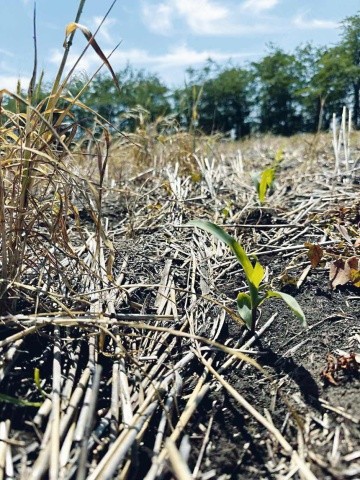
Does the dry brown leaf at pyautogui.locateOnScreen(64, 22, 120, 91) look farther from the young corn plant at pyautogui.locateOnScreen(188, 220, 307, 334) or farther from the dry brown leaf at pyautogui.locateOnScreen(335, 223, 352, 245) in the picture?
the dry brown leaf at pyautogui.locateOnScreen(335, 223, 352, 245)

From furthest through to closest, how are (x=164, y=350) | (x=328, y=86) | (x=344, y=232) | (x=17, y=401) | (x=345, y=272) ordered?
(x=328, y=86)
(x=344, y=232)
(x=345, y=272)
(x=164, y=350)
(x=17, y=401)

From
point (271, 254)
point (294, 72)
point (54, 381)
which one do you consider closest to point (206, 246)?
point (271, 254)

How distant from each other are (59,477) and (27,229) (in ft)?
1.97

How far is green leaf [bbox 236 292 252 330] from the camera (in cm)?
132

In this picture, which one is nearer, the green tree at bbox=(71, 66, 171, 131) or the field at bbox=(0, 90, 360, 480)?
the field at bbox=(0, 90, 360, 480)

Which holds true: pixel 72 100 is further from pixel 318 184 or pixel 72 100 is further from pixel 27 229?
pixel 318 184

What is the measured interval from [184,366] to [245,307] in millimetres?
247

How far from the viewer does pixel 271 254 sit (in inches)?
71.8

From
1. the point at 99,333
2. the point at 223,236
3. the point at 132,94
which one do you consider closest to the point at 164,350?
the point at 99,333

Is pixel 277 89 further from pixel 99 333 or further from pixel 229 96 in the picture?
pixel 99 333

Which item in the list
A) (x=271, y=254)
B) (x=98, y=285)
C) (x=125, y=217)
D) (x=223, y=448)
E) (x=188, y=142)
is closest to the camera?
(x=223, y=448)

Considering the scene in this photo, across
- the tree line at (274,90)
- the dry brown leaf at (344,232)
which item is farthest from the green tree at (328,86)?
the dry brown leaf at (344,232)

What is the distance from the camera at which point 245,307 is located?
1.34 m

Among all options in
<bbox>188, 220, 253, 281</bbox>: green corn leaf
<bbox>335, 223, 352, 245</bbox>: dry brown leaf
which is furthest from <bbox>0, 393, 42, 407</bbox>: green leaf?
<bbox>335, 223, 352, 245</bbox>: dry brown leaf
